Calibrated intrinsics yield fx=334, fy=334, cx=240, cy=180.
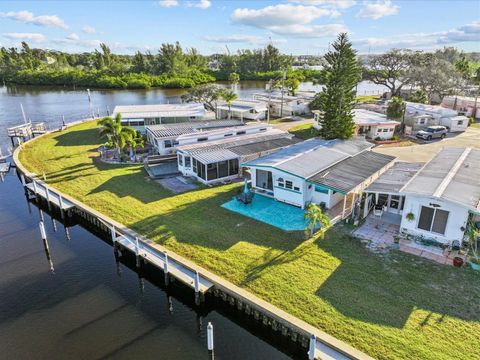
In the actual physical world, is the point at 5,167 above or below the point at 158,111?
below

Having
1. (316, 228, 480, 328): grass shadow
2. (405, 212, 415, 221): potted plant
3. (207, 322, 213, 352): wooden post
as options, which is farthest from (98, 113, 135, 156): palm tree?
(405, 212, 415, 221): potted plant

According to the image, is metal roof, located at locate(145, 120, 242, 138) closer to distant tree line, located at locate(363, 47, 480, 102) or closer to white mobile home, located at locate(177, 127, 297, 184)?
white mobile home, located at locate(177, 127, 297, 184)

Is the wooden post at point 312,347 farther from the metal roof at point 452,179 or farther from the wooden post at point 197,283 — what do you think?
the metal roof at point 452,179

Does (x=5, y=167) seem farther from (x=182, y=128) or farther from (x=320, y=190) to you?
(x=320, y=190)

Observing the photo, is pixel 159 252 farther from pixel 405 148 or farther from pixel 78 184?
pixel 405 148

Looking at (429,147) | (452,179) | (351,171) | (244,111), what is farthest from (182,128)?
(429,147)

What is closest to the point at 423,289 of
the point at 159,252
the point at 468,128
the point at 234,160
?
the point at 159,252
